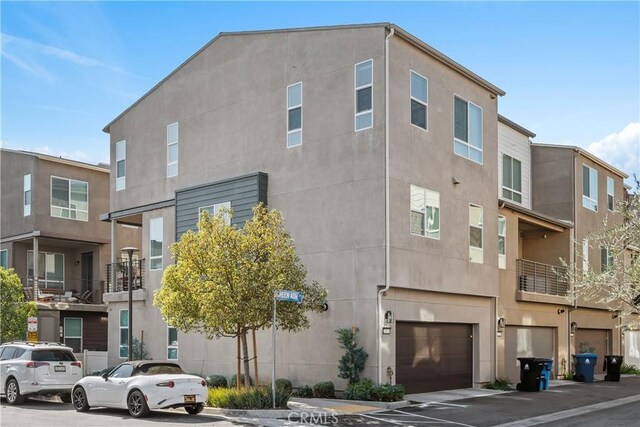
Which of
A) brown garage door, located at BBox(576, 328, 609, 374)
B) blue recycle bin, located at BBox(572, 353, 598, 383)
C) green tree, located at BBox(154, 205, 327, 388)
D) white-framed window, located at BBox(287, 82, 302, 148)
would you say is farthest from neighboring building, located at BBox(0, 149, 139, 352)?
brown garage door, located at BBox(576, 328, 609, 374)

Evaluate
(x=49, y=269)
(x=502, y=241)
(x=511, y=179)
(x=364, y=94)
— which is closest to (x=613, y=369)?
(x=502, y=241)

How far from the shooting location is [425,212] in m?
21.3

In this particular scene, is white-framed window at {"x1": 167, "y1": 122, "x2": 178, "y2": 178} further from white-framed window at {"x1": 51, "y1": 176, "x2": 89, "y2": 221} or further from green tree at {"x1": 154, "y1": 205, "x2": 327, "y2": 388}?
white-framed window at {"x1": 51, "y1": 176, "x2": 89, "y2": 221}

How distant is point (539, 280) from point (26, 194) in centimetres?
2407

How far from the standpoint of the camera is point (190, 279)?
1816 cm

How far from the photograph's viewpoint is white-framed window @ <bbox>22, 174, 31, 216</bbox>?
35.1 meters

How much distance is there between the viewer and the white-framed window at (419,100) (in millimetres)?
21172

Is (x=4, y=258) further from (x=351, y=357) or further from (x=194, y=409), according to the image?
(x=351, y=357)

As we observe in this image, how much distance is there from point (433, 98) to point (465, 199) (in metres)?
3.48

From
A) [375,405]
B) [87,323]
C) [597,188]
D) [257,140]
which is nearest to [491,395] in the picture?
[375,405]

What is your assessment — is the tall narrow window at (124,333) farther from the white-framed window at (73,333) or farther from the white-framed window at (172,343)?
the white-framed window at (73,333)

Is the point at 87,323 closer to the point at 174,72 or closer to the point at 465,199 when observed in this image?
the point at 174,72

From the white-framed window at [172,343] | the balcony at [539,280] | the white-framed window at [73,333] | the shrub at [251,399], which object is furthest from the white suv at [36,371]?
the white-framed window at [73,333]

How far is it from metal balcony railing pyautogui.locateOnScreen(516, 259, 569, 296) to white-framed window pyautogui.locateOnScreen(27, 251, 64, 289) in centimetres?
2295
